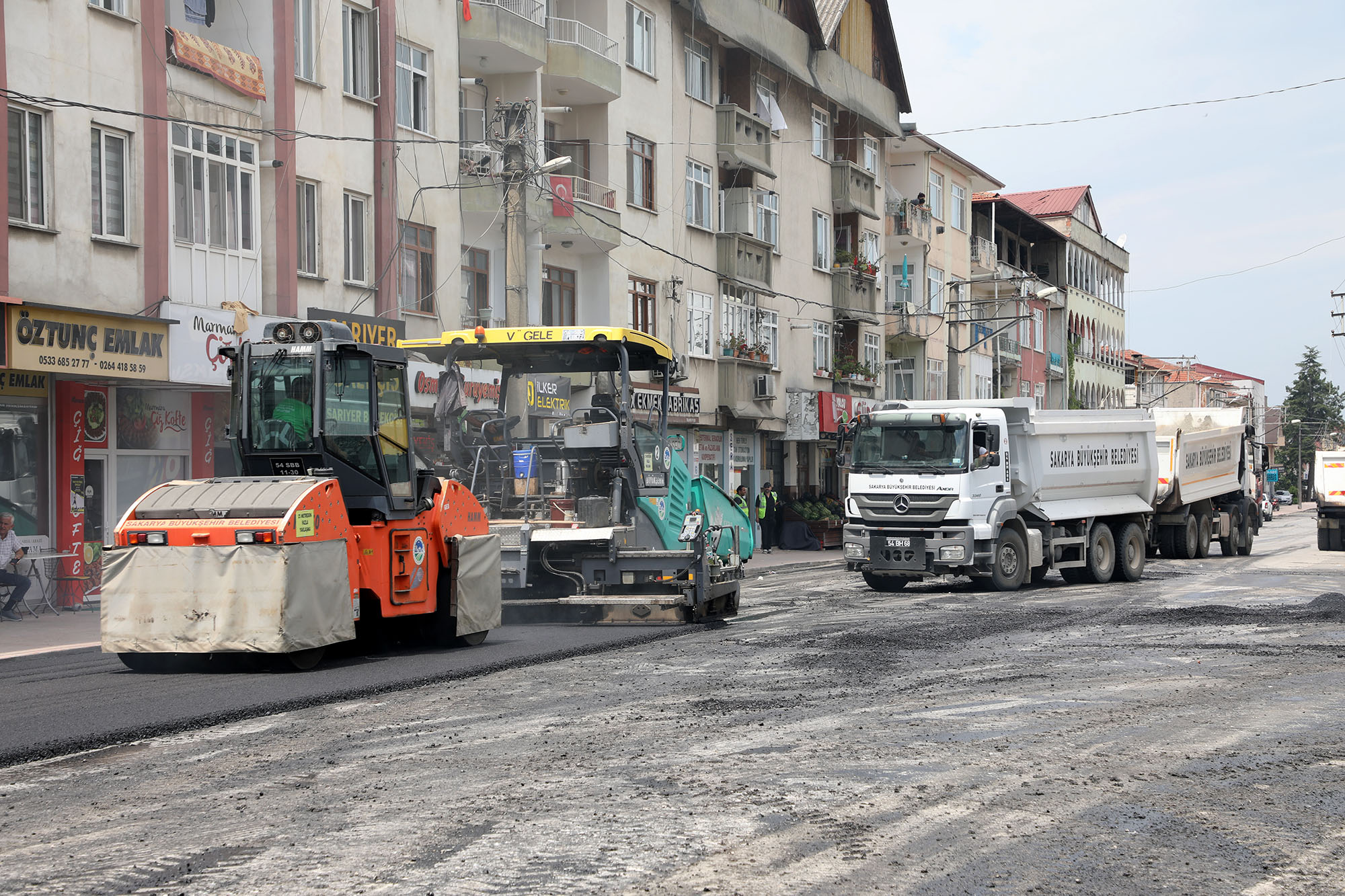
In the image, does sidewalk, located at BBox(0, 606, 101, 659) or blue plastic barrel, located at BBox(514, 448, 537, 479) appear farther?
blue plastic barrel, located at BBox(514, 448, 537, 479)

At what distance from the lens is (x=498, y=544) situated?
47.4ft

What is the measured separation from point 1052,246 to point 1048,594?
2296 inches

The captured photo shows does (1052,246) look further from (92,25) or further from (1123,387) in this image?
(92,25)

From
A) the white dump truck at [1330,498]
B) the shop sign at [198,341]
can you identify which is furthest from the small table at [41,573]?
the white dump truck at [1330,498]

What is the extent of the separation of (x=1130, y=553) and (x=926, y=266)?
30.3 m

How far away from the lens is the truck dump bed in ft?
96.5

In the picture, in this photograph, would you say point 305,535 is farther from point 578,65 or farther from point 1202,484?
point 1202,484

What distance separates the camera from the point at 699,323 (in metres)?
37.4

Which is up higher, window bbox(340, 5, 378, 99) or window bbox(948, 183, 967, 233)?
window bbox(948, 183, 967, 233)

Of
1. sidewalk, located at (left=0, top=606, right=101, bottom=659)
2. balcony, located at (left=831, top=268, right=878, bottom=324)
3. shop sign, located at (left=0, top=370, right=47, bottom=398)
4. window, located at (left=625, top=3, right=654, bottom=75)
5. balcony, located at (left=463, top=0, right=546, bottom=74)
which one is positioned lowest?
sidewalk, located at (left=0, top=606, right=101, bottom=659)

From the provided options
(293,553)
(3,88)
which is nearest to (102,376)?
(3,88)

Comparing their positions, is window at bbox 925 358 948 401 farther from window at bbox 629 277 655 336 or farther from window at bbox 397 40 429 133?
window at bbox 397 40 429 133

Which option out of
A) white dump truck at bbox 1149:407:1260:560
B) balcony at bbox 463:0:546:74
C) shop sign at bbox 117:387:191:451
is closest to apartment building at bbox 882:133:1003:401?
white dump truck at bbox 1149:407:1260:560

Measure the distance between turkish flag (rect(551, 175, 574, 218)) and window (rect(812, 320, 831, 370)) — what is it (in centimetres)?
1587
